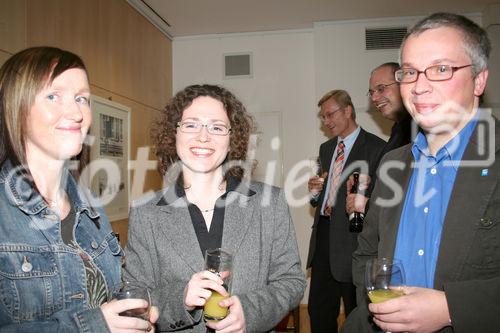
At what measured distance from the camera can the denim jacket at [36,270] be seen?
3.55ft

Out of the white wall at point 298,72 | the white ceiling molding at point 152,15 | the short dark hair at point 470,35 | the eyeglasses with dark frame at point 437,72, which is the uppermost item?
the white ceiling molding at point 152,15

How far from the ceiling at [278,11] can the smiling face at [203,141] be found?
10.0 ft

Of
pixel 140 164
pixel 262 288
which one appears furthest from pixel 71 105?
pixel 140 164

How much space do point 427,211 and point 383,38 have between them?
4089 mm

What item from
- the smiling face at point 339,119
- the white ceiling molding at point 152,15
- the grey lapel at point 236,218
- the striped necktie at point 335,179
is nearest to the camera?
the grey lapel at point 236,218

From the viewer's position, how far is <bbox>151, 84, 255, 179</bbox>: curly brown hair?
1.69 meters

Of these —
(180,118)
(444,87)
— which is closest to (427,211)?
(444,87)

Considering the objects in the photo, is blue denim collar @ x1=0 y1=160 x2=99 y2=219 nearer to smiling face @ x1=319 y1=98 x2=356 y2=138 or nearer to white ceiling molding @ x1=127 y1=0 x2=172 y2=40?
smiling face @ x1=319 y1=98 x2=356 y2=138

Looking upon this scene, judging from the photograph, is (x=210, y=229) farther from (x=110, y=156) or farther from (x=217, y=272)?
(x=110, y=156)

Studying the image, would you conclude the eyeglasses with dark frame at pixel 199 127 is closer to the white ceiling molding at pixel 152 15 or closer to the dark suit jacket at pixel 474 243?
the dark suit jacket at pixel 474 243

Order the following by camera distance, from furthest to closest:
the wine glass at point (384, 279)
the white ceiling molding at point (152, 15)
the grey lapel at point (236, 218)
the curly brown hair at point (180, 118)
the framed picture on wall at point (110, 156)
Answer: the white ceiling molding at point (152, 15)
the framed picture on wall at point (110, 156)
the curly brown hair at point (180, 118)
the grey lapel at point (236, 218)
the wine glass at point (384, 279)

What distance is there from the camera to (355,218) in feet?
9.23

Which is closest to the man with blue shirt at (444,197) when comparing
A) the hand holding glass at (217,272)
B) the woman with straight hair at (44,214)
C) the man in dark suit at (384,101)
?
the hand holding glass at (217,272)

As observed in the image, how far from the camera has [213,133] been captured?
1.61m
